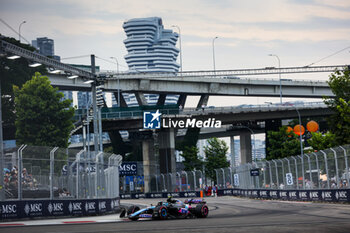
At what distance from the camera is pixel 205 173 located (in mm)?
106250

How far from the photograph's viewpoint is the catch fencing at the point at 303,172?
3262 cm

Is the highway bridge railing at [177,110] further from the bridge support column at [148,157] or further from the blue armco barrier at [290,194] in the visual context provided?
the blue armco barrier at [290,194]

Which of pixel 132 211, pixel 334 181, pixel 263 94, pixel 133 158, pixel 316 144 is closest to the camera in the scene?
pixel 132 211

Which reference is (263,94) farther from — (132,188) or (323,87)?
(132,188)

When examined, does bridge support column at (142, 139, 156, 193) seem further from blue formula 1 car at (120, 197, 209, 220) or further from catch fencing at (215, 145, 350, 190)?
blue formula 1 car at (120, 197, 209, 220)

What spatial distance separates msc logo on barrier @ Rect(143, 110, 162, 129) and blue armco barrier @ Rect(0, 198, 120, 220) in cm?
5163

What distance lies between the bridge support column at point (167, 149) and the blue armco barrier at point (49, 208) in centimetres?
5981

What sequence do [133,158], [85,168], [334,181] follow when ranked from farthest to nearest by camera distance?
[133,158] → [334,181] → [85,168]

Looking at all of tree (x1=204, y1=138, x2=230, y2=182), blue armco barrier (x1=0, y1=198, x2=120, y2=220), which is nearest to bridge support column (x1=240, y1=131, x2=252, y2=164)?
tree (x1=204, y1=138, x2=230, y2=182)

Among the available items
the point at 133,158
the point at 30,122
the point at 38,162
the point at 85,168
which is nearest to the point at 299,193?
the point at 85,168

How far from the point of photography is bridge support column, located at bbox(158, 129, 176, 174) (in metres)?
91.2

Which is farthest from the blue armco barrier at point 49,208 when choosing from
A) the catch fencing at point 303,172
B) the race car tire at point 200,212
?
the catch fencing at point 303,172

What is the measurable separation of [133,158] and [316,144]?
6145 centimetres

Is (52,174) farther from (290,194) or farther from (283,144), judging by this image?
(283,144)
